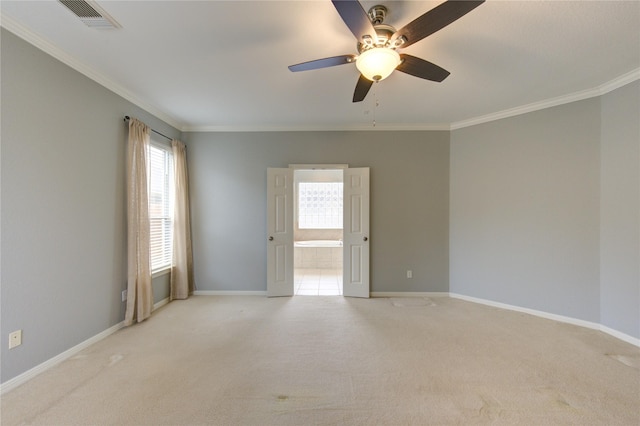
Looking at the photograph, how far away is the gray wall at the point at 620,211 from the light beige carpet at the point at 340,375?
0.40m

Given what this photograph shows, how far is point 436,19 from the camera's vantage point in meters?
1.39

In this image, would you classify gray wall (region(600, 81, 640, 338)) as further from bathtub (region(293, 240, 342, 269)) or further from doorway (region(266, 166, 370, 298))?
bathtub (region(293, 240, 342, 269))

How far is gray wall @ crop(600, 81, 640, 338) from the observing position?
2535 mm

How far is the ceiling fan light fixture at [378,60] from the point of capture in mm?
1613

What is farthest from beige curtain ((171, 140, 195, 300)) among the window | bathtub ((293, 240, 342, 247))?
bathtub ((293, 240, 342, 247))

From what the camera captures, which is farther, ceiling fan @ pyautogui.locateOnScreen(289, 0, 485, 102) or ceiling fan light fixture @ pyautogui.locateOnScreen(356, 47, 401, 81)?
ceiling fan light fixture @ pyautogui.locateOnScreen(356, 47, 401, 81)

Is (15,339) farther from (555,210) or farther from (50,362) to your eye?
(555,210)

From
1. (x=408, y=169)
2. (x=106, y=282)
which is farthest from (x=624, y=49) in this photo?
(x=106, y=282)

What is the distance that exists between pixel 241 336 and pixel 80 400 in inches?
48.7

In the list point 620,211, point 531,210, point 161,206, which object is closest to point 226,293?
point 161,206

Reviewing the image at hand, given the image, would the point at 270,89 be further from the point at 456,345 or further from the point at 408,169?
the point at 456,345

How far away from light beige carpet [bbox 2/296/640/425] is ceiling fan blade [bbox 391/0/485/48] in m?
2.38

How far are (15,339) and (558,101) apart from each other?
19.0ft

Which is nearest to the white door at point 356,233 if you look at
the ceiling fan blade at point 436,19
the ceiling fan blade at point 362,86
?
the ceiling fan blade at point 362,86
